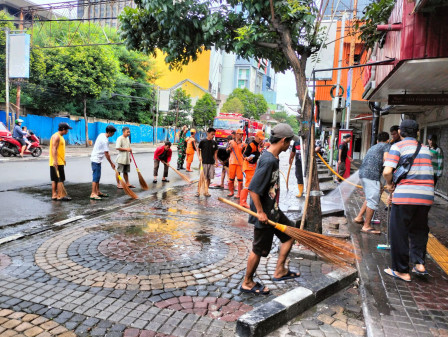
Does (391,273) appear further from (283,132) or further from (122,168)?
(122,168)

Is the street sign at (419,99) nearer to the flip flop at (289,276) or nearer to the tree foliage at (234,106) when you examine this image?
the flip flop at (289,276)

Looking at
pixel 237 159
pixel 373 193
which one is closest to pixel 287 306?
pixel 373 193

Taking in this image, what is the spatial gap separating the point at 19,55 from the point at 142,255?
1758cm

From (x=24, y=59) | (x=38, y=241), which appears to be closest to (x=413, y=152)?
(x=38, y=241)

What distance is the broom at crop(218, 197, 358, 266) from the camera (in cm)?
362

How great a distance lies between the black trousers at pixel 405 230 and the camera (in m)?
3.95

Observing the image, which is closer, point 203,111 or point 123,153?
point 123,153

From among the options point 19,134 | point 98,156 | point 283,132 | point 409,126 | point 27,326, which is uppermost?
point 409,126

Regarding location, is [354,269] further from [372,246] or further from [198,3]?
[198,3]

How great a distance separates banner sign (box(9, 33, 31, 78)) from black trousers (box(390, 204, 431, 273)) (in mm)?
18698

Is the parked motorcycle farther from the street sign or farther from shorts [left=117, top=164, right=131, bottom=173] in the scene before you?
the street sign

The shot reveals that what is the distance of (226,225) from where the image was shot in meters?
6.20

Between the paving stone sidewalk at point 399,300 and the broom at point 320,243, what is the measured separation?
29 cm

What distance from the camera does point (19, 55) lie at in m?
17.7
